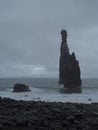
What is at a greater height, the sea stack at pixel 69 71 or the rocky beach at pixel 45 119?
the sea stack at pixel 69 71

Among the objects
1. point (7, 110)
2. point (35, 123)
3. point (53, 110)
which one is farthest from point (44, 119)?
point (7, 110)

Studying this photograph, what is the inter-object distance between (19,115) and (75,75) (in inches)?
3926

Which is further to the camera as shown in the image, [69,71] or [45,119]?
[69,71]

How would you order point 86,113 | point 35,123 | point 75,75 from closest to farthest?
point 35,123
point 86,113
point 75,75

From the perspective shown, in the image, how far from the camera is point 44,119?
26.1 metres

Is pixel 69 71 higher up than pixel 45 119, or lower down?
higher up

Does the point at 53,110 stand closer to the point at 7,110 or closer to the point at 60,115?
the point at 60,115

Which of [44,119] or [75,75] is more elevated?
[75,75]

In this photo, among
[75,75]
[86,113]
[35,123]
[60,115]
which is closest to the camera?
[35,123]

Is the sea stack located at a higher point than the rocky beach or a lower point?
higher

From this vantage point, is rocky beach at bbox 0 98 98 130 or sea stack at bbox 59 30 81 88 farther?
sea stack at bbox 59 30 81 88

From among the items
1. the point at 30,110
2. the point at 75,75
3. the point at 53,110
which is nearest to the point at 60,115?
the point at 53,110

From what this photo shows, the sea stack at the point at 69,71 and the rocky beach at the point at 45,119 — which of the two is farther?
the sea stack at the point at 69,71

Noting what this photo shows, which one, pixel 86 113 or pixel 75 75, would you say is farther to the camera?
pixel 75 75
